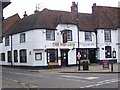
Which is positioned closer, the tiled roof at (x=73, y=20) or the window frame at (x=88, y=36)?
the tiled roof at (x=73, y=20)

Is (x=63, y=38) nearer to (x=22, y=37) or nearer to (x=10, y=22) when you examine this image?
(x=22, y=37)

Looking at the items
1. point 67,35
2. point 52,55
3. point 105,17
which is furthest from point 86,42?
point 52,55

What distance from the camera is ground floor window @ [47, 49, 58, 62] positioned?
4341 centimetres

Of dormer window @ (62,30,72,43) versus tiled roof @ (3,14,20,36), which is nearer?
dormer window @ (62,30,72,43)

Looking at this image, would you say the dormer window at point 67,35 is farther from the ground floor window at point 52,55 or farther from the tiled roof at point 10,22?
the tiled roof at point 10,22

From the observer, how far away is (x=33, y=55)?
4341 cm

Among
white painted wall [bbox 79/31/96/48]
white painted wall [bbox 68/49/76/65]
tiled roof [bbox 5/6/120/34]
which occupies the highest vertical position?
tiled roof [bbox 5/6/120/34]

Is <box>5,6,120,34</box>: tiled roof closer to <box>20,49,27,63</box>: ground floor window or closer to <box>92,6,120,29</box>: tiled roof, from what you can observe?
<box>92,6,120,29</box>: tiled roof

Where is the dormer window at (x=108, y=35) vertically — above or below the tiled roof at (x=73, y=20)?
below

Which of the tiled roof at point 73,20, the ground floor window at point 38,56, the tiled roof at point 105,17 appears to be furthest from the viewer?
the tiled roof at point 105,17

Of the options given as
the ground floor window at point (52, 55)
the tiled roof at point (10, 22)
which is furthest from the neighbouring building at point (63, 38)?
the tiled roof at point (10, 22)

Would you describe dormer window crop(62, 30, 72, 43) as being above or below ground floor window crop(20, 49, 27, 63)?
above

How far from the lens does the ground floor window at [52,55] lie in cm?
4341


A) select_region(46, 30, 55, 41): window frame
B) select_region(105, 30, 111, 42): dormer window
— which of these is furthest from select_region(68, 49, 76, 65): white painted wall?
select_region(105, 30, 111, 42): dormer window
